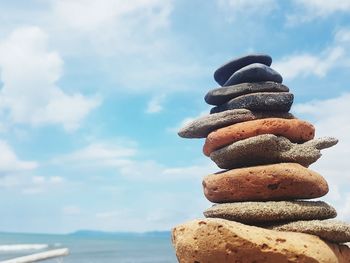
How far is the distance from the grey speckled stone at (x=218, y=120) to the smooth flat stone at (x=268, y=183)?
0.86m

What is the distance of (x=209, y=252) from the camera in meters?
8.31

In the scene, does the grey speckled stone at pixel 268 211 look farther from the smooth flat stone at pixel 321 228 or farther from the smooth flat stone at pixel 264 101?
the smooth flat stone at pixel 264 101

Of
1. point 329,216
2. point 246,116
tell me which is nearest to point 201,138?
point 246,116

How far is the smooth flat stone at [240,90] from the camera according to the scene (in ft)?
32.1

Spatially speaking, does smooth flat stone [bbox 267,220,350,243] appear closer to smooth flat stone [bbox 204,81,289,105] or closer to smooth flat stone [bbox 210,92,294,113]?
smooth flat stone [bbox 210,92,294,113]

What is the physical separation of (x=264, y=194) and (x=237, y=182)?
0.44m

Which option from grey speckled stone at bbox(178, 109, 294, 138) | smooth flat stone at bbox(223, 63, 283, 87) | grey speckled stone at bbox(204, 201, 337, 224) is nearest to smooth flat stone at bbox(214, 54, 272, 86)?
smooth flat stone at bbox(223, 63, 283, 87)

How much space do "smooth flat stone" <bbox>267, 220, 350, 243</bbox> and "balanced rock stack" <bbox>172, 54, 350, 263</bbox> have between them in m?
0.01

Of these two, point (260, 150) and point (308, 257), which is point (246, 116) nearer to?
point (260, 150)

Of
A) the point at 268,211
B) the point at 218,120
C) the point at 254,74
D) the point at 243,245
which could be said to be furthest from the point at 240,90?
the point at 243,245

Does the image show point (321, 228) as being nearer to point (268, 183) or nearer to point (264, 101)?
point (268, 183)

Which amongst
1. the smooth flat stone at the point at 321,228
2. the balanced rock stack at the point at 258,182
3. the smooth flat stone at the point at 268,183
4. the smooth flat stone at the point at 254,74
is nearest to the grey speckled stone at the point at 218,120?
the balanced rock stack at the point at 258,182

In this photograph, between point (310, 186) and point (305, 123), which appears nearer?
point (310, 186)

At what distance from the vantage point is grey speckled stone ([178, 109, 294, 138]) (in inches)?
Answer: 379
